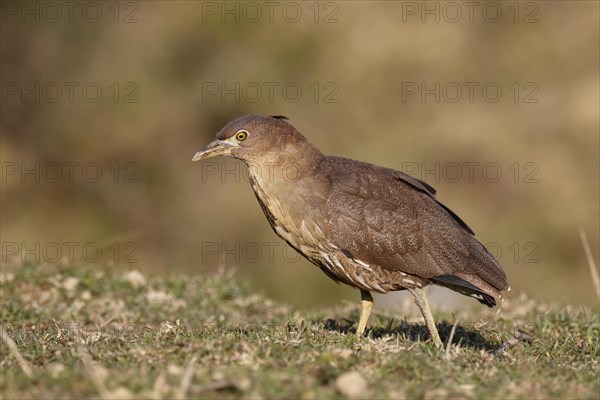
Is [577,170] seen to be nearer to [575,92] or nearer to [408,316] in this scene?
[575,92]

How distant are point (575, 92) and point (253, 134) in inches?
488

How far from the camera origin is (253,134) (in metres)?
7.69

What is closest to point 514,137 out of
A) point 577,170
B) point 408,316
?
point 577,170

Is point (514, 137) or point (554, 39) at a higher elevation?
point (554, 39)

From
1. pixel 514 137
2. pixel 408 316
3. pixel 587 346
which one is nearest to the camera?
pixel 587 346

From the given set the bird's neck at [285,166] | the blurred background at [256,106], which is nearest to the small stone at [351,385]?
the bird's neck at [285,166]

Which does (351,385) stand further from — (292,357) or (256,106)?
(256,106)

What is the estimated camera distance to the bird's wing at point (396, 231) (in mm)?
7402

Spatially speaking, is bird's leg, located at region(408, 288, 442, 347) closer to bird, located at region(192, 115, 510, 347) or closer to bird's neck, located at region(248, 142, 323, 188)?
bird, located at region(192, 115, 510, 347)

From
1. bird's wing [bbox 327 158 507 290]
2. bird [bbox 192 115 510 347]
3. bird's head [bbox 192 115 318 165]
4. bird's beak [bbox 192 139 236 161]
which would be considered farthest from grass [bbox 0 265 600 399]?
bird's beak [bbox 192 139 236 161]

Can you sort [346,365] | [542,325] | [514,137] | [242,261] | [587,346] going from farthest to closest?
[514,137] → [242,261] → [542,325] → [587,346] → [346,365]

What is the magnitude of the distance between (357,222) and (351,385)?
246 cm

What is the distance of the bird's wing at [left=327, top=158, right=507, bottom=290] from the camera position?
7402 mm

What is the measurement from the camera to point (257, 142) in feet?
25.2
